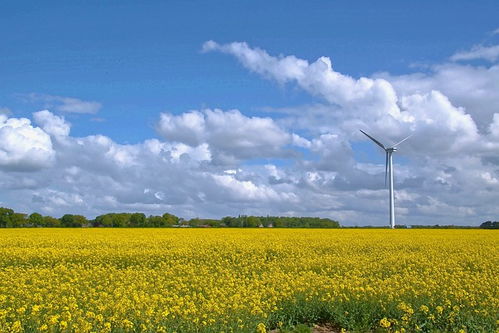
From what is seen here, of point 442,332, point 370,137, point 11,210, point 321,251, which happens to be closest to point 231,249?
point 321,251

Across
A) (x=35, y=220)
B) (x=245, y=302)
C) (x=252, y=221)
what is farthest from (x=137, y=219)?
(x=245, y=302)

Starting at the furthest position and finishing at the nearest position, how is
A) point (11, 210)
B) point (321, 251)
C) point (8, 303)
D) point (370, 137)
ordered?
point (11, 210) → point (370, 137) → point (321, 251) → point (8, 303)

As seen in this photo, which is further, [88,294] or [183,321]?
[88,294]

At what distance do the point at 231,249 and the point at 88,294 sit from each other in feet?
47.0

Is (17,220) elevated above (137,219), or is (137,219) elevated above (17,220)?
(137,219)

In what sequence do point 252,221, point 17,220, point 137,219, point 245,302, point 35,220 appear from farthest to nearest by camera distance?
point 252,221 < point 137,219 < point 35,220 < point 17,220 < point 245,302

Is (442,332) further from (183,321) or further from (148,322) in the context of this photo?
(148,322)

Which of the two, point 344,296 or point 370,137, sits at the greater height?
point 370,137

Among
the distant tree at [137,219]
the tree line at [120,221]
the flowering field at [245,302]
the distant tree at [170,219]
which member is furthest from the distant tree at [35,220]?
the flowering field at [245,302]

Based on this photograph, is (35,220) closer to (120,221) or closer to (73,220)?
(73,220)

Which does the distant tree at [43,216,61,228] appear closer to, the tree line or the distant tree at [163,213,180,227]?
the tree line

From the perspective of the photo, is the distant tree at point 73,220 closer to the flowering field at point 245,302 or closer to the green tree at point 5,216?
the green tree at point 5,216

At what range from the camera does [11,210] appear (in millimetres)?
73312

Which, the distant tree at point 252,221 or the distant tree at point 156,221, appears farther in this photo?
the distant tree at point 252,221
